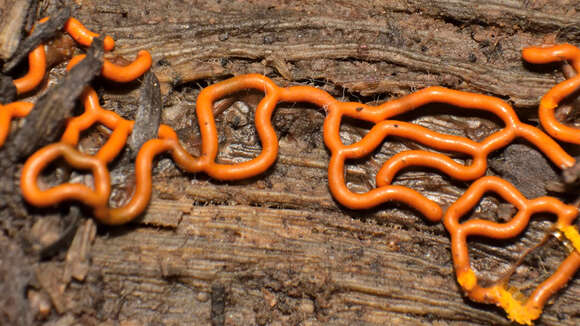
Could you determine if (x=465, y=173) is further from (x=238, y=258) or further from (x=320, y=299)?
(x=238, y=258)

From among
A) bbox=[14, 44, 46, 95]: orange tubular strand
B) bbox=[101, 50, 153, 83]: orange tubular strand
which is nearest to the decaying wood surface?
bbox=[101, 50, 153, 83]: orange tubular strand

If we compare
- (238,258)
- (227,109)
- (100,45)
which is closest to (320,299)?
(238,258)

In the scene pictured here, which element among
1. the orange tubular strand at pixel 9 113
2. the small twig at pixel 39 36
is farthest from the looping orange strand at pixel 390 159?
the small twig at pixel 39 36

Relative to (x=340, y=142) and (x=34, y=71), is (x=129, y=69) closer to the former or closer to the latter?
(x=34, y=71)

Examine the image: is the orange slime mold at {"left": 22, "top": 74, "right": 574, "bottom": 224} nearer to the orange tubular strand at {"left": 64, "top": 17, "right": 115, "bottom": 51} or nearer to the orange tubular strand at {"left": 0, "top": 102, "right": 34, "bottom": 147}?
the orange tubular strand at {"left": 0, "top": 102, "right": 34, "bottom": 147}

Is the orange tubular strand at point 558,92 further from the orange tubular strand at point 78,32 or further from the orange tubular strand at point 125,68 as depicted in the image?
the orange tubular strand at point 78,32

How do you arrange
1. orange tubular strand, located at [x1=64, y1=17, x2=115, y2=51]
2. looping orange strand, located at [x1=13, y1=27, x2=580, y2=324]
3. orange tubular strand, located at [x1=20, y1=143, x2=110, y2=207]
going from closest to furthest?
1. orange tubular strand, located at [x1=20, y1=143, x2=110, y2=207]
2. looping orange strand, located at [x1=13, y1=27, x2=580, y2=324]
3. orange tubular strand, located at [x1=64, y1=17, x2=115, y2=51]
